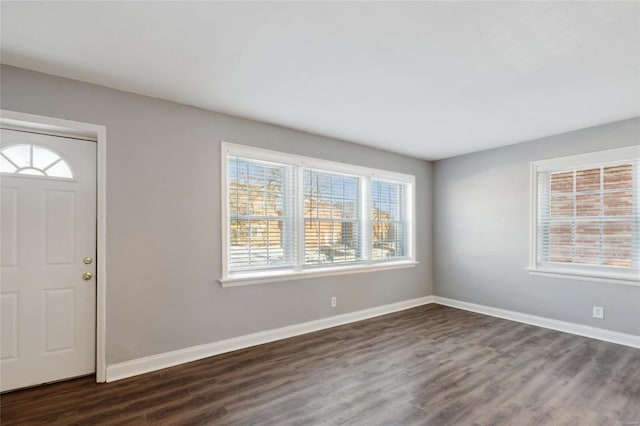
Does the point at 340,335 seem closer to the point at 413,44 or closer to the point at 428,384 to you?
the point at 428,384

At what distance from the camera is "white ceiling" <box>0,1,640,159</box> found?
6.20ft

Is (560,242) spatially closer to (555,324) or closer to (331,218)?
(555,324)

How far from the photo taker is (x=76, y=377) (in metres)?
2.79

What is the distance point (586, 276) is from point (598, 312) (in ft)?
1.41

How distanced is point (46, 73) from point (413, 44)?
286 cm

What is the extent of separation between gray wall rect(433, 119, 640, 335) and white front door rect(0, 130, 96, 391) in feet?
16.3

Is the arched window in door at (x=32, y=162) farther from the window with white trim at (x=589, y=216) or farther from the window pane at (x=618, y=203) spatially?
the window pane at (x=618, y=203)

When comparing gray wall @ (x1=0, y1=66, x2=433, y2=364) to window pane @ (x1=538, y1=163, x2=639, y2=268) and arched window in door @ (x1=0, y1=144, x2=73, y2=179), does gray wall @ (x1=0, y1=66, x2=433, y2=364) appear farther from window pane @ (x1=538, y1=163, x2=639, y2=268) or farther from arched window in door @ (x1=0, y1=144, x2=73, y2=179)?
window pane @ (x1=538, y1=163, x2=639, y2=268)

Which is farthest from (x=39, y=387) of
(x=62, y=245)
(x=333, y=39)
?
(x=333, y=39)

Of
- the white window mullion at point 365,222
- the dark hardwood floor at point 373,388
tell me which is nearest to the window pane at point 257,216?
the dark hardwood floor at point 373,388

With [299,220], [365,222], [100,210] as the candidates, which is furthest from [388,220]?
[100,210]

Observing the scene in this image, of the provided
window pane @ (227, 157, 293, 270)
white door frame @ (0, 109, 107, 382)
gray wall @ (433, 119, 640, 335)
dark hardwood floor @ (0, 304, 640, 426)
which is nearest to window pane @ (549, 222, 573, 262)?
gray wall @ (433, 119, 640, 335)

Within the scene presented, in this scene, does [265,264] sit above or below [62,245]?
below

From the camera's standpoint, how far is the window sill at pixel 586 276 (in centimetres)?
361
